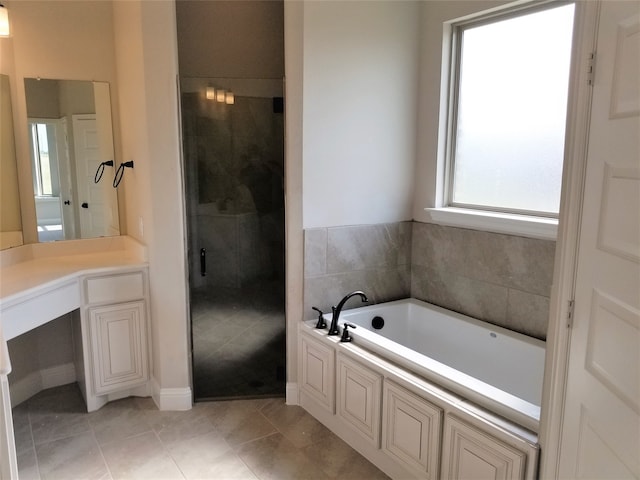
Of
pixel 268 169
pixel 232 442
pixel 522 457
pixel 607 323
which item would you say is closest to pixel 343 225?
pixel 268 169

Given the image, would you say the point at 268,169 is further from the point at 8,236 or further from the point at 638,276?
the point at 638,276

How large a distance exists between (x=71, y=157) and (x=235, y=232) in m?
1.19

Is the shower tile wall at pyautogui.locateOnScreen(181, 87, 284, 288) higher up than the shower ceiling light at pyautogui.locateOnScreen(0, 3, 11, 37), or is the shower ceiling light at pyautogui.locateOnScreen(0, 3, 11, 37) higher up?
the shower ceiling light at pyautogui.locateOnScreen(0, 3, 11, 37)

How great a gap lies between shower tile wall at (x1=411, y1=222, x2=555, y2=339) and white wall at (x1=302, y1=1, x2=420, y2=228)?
1.16 feet

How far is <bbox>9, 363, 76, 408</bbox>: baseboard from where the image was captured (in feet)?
10.00

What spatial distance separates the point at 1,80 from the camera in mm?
2910

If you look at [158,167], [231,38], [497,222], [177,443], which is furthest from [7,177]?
[497,222]

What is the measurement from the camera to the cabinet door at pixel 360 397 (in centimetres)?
240

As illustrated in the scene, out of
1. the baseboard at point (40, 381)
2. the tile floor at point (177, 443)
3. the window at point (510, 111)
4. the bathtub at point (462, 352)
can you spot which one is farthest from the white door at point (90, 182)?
the window at point (510, 111)

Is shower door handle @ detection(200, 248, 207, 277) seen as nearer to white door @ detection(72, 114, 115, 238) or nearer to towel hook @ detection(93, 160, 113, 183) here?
white door @ detection(72, 114, 115, 238)

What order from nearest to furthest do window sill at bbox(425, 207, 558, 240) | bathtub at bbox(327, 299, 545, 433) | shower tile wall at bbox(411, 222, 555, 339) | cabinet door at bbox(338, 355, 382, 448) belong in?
bathtub at bbox(327, 299, 545, 433), cabinet door at bbox(338, 355, 382, 448), window sill at bbox(425, 207, 558, 240), shower tile wall at bbox(411, 222, 555, 339)

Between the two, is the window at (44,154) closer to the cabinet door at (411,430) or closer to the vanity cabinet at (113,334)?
the vanity cabinet at (113,334)

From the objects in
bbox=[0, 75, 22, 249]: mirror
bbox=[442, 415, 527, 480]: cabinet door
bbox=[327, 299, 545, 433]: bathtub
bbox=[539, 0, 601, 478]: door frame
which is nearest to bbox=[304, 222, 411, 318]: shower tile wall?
bbox=[327, 299, 545, 433]: bathtub

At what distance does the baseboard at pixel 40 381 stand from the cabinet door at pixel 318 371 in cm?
166
